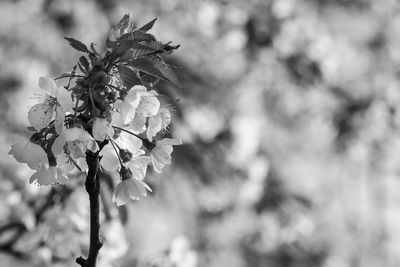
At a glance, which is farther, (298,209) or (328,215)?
(328,215)

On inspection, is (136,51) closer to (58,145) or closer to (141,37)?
(141,37)

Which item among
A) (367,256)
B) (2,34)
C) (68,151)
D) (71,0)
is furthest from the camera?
(367,256)

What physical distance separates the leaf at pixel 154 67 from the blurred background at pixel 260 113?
1.66m

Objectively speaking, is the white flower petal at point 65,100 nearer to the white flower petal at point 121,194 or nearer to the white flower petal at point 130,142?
the white flower petal at point 130,142

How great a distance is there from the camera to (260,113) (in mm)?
6129

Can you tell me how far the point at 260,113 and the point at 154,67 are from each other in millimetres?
5151

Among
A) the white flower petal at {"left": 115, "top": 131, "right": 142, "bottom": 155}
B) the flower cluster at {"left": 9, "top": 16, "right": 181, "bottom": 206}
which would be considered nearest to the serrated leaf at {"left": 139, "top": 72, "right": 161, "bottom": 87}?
the flower cluster at {"left": 9, "top": 16, "right": 181, "bottom": 206}

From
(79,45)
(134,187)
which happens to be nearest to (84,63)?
(79,45)

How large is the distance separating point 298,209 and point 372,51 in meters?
2.78

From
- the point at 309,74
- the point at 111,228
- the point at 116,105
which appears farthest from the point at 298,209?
the point at 116,105

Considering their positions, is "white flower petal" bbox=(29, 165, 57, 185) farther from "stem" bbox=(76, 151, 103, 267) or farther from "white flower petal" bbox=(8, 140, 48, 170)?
"stem" bbox=(76, 151, 103, 267)

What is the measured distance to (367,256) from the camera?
658cm

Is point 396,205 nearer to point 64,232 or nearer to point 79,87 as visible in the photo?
point 64,232

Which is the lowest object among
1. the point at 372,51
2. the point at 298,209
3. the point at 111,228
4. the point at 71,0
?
the point at 111,228
